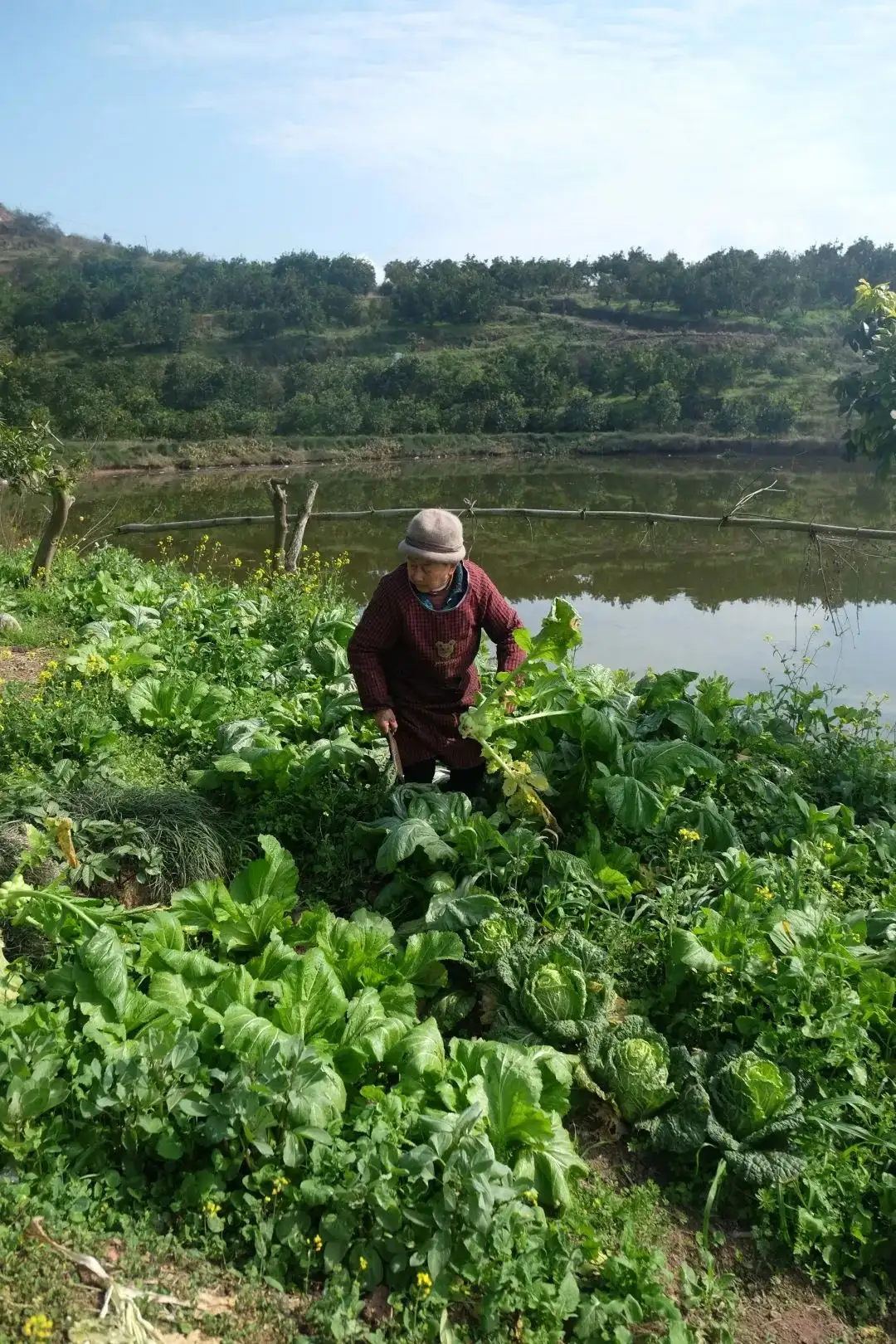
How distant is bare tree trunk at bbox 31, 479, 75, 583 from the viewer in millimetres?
8883

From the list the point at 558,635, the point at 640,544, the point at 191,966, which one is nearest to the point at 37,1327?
the point at 191,966

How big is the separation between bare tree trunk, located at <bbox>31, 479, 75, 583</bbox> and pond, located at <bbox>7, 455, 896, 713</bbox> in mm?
2807

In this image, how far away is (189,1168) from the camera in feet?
8.18

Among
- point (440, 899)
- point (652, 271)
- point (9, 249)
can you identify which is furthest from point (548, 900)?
point (9, 249)

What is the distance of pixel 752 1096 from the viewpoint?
9.60ft

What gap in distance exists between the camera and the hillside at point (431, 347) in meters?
41.2

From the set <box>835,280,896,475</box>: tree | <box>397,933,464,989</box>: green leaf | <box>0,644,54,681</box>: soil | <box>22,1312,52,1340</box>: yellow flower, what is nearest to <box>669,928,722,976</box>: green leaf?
<box>397,933,464,989</box>: green leaf

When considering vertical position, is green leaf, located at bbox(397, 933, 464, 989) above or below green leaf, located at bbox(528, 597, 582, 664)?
below

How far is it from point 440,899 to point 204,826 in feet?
4.18

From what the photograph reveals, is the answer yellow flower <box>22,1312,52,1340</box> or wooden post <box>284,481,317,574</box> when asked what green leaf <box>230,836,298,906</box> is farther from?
wooden post <box>284,481,317,574</box>

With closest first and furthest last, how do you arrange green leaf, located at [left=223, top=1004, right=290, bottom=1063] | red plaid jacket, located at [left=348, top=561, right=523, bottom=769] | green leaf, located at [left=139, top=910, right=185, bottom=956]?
green leaf, located at [left=223, top=1004, right=290, bottom=1063], green leaf, located at [left=139, top=910, right=185, bottom=956], red plaid jacket, located at [left=348, top=561, right=523, bottom=769]

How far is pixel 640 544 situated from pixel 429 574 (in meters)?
13.7

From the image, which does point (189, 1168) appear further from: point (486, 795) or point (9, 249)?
point (9, 249)

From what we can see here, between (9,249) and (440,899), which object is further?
(9,249)
